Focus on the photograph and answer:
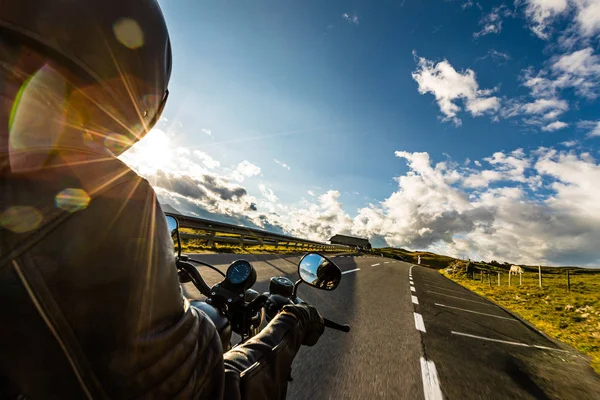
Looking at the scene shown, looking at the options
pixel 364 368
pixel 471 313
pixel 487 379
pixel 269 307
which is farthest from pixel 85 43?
pixel 471 313

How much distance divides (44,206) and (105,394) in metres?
0.41

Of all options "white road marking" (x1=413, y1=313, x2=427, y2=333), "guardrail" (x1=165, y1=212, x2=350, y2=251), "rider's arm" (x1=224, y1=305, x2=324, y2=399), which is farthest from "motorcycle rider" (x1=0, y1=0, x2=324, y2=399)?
"guardrail" (x1=165, y1=212, x2=350, y2=251)

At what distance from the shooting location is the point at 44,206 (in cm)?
60

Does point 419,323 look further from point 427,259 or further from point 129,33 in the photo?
point 427,259

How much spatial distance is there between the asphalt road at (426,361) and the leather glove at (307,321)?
1.06 metres

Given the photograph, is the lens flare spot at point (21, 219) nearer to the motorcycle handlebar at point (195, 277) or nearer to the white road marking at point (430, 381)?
the motorcycle handlebar at point (195, 277)

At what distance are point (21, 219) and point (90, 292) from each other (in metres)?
0.19

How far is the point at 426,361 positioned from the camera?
11.7 ft

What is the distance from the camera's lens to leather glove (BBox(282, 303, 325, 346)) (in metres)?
1.58

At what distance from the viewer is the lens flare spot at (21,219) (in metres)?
0.55

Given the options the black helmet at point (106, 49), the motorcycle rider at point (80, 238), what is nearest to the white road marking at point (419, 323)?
the motorcycle rider at point (80, 238)

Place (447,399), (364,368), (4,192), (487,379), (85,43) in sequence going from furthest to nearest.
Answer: (487,379)
(364,368)
(447,399)
(85,43)
(4,192)

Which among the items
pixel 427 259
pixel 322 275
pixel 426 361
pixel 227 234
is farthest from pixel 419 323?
pixel 427 259

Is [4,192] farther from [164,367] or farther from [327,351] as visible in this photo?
[327,351]
